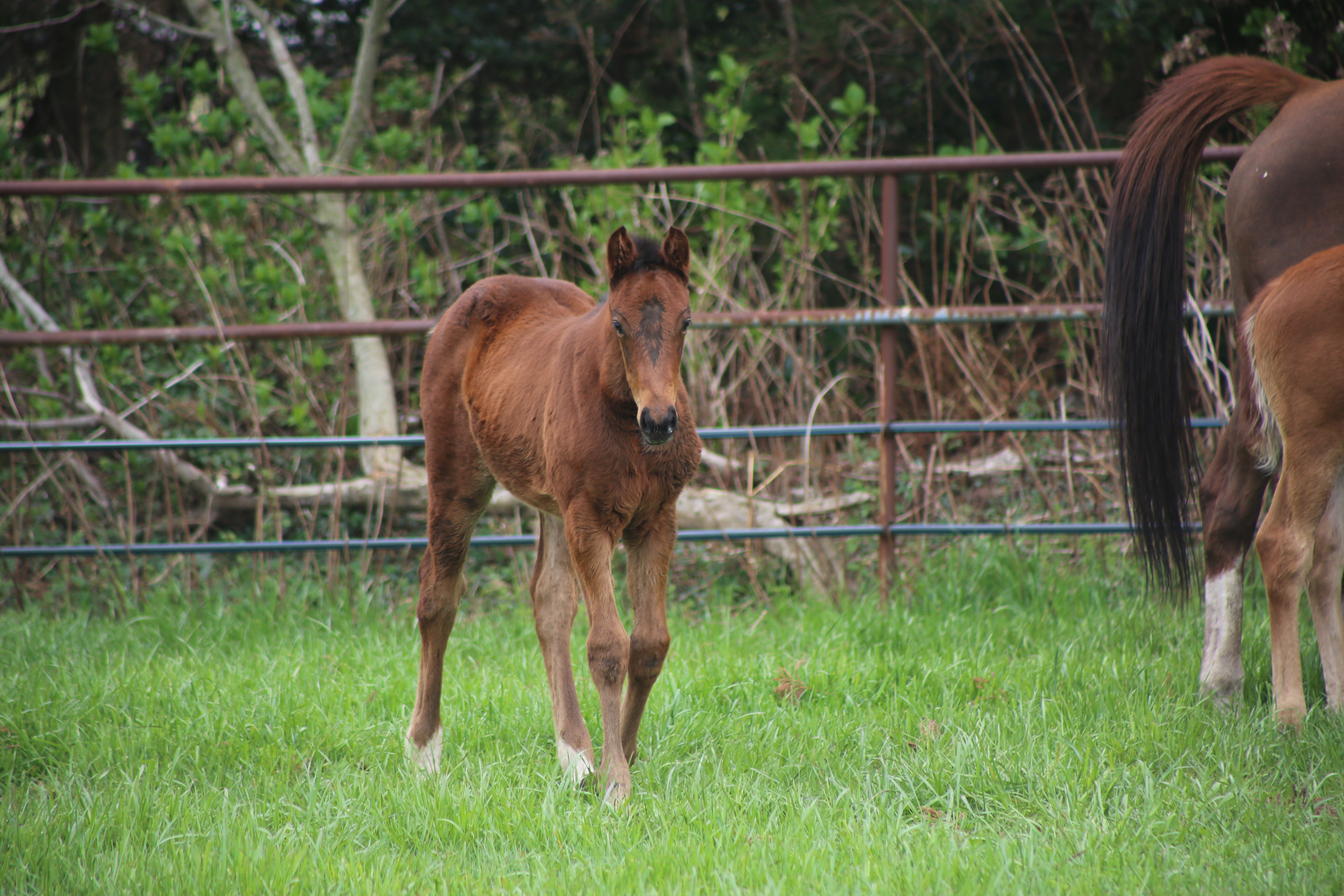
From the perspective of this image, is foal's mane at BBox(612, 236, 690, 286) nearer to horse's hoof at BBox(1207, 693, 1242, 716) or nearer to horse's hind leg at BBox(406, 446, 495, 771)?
horse's hind leg at BBox(406, 446, 495, 771)

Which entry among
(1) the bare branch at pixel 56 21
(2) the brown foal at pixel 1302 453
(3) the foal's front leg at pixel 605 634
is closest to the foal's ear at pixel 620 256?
(3) the foal's front leg at pixel 605 634

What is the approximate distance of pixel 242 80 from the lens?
6301mm

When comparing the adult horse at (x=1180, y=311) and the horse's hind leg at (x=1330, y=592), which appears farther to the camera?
the adult horse at (x=1180, y=311)

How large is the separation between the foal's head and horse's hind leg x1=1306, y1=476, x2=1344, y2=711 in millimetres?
2130

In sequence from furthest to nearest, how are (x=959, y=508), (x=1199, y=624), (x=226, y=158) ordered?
(x=226, y=158) < (x=959, y=508) < (x=1199, y=624)

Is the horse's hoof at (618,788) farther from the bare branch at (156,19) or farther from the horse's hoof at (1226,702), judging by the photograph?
the bare branch at (156,19)

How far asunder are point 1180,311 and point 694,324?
2.01 meters

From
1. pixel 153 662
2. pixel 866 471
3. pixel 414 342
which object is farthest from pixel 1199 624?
pixel 414 342

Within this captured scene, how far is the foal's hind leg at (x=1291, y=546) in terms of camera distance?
291 centimetres

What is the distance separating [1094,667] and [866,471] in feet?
6.98

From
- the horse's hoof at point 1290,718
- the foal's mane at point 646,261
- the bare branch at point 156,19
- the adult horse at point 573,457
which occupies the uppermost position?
the bare branch at point 156,19

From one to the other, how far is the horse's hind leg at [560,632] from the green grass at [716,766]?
12 cm

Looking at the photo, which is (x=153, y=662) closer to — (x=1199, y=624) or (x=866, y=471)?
(x=866, y=471)

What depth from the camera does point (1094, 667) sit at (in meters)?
3.43
